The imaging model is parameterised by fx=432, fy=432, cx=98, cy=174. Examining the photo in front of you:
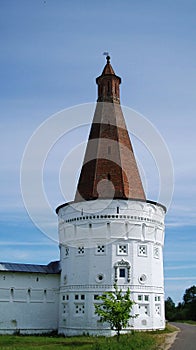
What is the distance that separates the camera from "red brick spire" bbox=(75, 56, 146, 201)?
99.8 ft

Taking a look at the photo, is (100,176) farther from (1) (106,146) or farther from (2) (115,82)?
(2) (115,82)

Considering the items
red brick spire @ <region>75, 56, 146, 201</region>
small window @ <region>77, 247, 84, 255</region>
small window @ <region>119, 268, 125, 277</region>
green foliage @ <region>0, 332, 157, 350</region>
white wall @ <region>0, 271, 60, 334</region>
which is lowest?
green foliage @ <region>0, 332, 157, 350</region>

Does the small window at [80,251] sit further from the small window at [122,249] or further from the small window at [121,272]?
the small window at [121,272]

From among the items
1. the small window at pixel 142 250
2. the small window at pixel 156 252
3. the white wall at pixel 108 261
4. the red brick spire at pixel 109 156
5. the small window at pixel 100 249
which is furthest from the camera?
the small window at pixel 156 252

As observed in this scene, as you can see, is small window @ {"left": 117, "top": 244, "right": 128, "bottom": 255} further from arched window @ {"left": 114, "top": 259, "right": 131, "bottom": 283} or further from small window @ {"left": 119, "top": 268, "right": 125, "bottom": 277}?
small window @ {"left": 119, "top": 268, "right": 125, "bottom": 277}

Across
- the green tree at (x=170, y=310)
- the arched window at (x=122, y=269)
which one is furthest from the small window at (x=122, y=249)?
the green tree at (x=170, y=310)

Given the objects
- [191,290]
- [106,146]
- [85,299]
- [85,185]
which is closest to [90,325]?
[85,299]

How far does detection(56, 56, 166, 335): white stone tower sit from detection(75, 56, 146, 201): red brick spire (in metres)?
0.07

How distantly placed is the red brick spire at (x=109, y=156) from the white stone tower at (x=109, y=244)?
0.23 ft

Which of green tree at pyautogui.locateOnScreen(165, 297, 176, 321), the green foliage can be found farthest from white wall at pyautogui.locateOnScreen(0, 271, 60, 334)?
green tree at pyautogui.locateOnScreen(165, 297, 176, 321)

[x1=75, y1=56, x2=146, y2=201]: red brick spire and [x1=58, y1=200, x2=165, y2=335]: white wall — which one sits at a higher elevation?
Result: [x1=75, y1=56, x2=146, y2=201]: red brick spire

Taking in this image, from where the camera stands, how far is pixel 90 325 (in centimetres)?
2798

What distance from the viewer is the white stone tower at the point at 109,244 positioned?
2852 cm

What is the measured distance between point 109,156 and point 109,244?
6635mm
